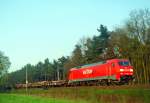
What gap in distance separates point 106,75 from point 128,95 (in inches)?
573

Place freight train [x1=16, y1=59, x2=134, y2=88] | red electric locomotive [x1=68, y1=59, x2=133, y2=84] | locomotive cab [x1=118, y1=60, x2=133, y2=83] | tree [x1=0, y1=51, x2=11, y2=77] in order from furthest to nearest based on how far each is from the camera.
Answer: tree [x1=0, y1=51, x2=11, y2=77] < freight train [x1=16, y1=59, x2=134, y2=88] < red electric locomotive [x1=68, y1=59, x2=133, y2=84] < locomotive cab [x1=118, y1=60, x2=133, y2=83]

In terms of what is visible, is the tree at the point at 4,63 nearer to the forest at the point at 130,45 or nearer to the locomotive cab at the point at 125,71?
the forest at the point at 130,45

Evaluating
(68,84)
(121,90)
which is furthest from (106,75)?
(68,84)

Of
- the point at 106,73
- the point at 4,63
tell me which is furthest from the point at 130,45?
the point at 4,63

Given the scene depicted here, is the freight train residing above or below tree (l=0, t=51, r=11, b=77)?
below

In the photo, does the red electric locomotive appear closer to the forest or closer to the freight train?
the freight train

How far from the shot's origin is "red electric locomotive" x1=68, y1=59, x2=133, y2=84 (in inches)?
1682

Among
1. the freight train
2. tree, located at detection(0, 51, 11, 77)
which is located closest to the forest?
the freight train

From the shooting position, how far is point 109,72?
1754 inches

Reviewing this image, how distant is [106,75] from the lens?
148 feet

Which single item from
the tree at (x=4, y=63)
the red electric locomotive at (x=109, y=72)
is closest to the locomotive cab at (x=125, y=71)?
the red electric locomotive at (x=109, y=72)

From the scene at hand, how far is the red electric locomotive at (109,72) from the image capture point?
42719 millimetres

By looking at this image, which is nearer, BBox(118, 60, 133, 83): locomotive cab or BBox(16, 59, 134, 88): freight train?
BBox(118, 60, 133, 83): locomotive cab

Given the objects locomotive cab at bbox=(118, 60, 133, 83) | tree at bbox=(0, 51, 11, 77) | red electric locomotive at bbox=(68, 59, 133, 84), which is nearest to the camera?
locomotive cab at bbox=(118, 60, 133, 83)
